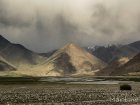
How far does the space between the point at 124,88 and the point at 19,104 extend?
51252 mm

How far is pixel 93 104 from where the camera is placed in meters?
48.2

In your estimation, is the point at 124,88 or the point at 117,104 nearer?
the point at 117,104

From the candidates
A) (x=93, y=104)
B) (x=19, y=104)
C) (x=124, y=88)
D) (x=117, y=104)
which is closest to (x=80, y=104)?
(x=93, y=104)

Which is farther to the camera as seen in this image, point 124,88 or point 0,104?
point 124,88

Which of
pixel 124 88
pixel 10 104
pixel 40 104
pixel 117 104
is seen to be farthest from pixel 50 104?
pixel 124 88

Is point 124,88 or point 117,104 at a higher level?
point 124,88

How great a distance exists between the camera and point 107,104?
47.0 meters

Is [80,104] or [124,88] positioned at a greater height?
[124,88]

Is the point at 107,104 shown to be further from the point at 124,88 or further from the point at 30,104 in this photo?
the point at 124,88

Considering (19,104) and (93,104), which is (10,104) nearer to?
(19,104)

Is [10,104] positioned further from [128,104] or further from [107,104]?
[128,104]

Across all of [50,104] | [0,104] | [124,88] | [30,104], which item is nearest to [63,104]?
[50,104]

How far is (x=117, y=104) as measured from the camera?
47.2 metres

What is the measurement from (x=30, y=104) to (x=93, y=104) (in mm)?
9088
